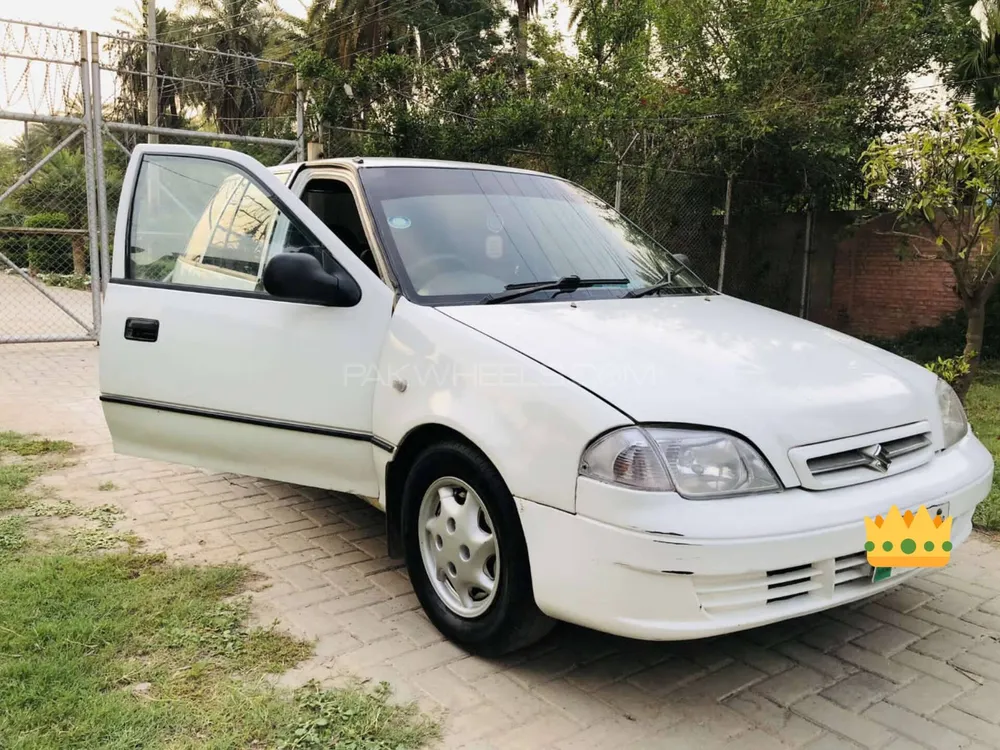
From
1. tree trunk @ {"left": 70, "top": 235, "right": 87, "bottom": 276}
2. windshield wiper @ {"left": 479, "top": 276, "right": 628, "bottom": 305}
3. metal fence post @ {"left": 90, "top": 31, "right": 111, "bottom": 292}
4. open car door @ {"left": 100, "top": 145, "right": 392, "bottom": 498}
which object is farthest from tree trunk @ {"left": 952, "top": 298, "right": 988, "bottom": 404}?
tree trunk @ {"left": 70, "top": 235, "right": 87, "bottom": 276}

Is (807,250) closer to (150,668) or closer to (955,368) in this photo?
(955,368)

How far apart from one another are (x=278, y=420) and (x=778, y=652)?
7.21 feet

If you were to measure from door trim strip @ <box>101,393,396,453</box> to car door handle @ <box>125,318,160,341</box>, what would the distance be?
297mm

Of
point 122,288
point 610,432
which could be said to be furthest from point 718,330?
point 122,288

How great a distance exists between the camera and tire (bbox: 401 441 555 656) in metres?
2.67

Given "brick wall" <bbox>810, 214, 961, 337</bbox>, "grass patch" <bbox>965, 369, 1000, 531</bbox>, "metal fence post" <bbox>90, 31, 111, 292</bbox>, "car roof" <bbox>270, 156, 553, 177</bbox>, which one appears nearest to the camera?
"car roof" <bbox>270, 156, 553, 177</bbox>

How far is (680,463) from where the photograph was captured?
2383 millimetres

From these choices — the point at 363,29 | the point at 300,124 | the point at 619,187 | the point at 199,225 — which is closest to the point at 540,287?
the point at 199,225

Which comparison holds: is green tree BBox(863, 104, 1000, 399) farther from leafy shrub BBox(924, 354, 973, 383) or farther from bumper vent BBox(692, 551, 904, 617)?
bumper vent BBox(692, 551, 904, 617)

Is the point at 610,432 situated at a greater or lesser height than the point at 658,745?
greater

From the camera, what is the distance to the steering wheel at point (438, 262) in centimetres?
329

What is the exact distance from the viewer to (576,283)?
3.46 metres

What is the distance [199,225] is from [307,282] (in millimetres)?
1193

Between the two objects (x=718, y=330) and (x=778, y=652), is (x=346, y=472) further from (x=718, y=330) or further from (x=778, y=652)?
(x=778, y=652)
